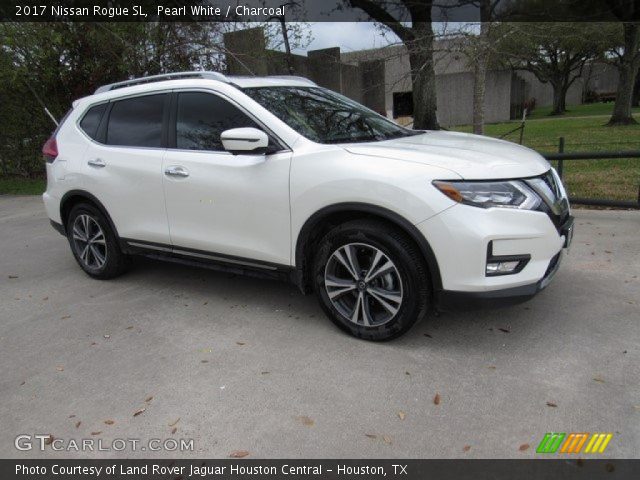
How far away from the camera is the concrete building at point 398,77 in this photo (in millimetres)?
10156

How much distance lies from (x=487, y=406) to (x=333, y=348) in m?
1.12

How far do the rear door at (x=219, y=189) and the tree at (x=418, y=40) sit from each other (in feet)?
14.0

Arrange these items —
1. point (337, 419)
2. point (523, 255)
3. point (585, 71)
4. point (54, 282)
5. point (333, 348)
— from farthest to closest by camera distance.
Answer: point (585, 71), point (54, 282), point (333, 348), point (523, 255), point (337, 419)

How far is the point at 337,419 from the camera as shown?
109 inches

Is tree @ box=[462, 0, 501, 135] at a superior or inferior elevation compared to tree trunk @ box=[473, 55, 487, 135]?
superior

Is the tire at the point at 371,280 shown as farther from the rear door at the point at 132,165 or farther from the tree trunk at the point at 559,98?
the tree trunk at the point at 559,98

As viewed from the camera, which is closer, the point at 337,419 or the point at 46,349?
the point at 337,419

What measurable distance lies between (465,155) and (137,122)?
2906 millimetres

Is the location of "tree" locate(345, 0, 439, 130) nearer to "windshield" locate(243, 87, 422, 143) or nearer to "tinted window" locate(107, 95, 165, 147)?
"windshield" locate(243, 87, 422, 143)

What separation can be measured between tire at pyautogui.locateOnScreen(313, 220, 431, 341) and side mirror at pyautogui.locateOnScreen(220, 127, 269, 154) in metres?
0.79

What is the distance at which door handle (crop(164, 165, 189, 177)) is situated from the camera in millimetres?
4098

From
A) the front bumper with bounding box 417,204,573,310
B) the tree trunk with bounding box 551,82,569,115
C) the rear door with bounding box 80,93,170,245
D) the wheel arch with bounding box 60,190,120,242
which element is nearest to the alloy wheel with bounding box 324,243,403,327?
the front bumper with bounding box 417,204,573,310
